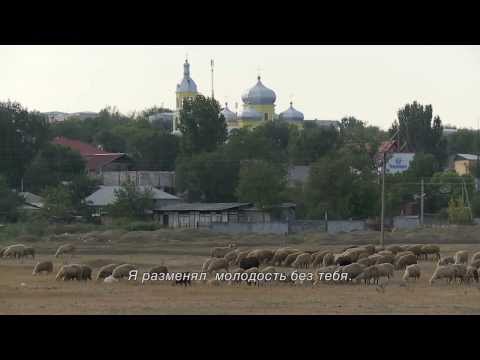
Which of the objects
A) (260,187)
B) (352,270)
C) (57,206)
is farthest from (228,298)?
(260,187)

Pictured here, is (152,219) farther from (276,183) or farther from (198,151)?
(198,151)

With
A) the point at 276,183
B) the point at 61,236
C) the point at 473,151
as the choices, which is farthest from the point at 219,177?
the point at 473,151

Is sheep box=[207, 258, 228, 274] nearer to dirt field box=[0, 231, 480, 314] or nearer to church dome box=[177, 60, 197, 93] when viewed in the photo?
dirt field box=[0, 231, 480, 314]

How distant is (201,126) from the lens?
266 ft

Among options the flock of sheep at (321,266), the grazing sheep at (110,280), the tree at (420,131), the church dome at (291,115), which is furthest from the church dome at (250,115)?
the grazing sheep at (110,280)

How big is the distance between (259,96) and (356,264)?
291 feet

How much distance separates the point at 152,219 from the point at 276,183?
8054mm

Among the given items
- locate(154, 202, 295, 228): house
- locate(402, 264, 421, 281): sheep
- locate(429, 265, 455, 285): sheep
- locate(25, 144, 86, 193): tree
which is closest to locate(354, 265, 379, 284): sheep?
locate(402, 264, 421, 281): sheep

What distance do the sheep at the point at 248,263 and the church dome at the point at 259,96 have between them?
276ft

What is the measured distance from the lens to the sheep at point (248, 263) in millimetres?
30150

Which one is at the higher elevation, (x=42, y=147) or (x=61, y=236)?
(x=42, y=147)

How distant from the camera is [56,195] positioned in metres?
59.2

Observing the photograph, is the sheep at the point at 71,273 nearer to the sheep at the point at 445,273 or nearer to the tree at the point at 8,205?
the sheep at the point at 445,273

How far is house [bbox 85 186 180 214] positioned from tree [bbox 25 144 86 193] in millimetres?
2875
